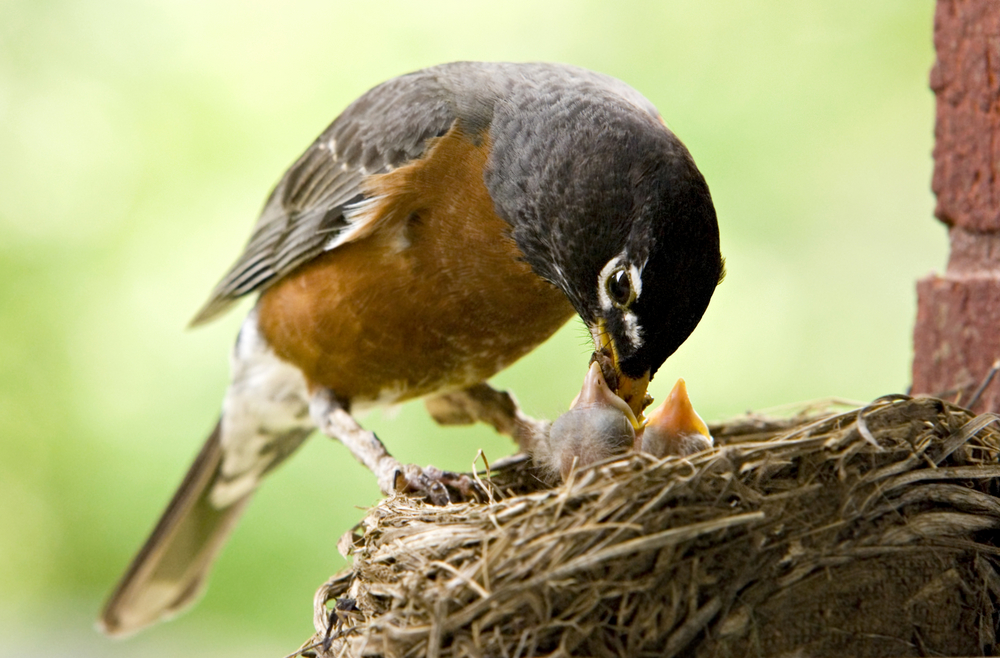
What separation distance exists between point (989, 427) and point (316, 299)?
6.43 ft

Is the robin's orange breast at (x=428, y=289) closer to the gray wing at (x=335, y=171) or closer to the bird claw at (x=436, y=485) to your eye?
the gray wing at (x=335, y=171)

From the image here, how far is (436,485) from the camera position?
2.67 meters

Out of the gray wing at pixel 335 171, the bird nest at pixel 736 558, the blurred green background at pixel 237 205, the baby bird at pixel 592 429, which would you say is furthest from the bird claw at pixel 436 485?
the blurred green background at pixel 237 205

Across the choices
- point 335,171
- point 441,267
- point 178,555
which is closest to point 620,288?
point 441,267

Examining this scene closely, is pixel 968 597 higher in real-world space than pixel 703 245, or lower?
lower

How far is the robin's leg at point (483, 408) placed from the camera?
3570mm

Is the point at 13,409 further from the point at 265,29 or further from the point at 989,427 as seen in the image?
the point at 989,427

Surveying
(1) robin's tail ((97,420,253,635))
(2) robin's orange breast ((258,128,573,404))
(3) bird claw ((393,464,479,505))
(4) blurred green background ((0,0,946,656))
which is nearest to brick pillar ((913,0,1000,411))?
(2) robin's orange breast ((258,128,573,404))

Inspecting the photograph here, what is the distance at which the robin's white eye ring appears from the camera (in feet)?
7.56

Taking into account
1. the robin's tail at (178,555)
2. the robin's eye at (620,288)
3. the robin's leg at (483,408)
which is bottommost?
the robin's tail at (178,555)

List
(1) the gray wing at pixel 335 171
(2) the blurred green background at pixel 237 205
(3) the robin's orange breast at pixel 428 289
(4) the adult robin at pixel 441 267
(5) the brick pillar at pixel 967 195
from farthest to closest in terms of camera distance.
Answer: (2) the blurred green background at pixel 237 205 → (1) the gray wing at pixel 335 171 → (3) the robin's orange breast at pixel 428 289 → (5) the brick pillar at pixel 967 195 → (4) the adult robin at pixel 441 267

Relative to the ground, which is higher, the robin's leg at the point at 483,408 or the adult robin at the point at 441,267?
the adult robin at the point at 441,267

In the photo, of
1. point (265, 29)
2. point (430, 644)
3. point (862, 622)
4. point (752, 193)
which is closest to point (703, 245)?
point (862, 622)

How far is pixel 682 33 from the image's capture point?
439 centimetres
